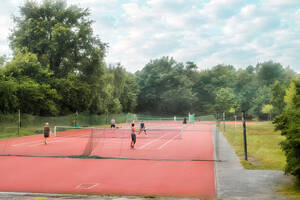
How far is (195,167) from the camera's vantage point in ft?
40.7

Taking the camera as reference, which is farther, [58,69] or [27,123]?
[58,69]

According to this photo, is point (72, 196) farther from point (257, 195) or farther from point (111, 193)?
point (257, 195)

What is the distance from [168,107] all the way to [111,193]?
238 feet

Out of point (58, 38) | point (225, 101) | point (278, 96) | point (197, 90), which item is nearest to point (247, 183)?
point (58, 38)

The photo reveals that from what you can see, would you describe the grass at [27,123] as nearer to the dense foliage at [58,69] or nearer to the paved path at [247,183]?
the dense foliage at [58,69]

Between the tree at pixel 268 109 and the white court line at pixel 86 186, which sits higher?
the tree at pixel 268 109

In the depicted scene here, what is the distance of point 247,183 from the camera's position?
30.0 feet

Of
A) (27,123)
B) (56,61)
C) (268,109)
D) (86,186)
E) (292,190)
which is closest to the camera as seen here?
(292,190)

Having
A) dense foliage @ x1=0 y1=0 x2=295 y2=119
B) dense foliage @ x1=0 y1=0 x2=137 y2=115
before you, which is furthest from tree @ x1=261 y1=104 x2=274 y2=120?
dense foliage @ x1=0 y1=0 x2=137 y2=115

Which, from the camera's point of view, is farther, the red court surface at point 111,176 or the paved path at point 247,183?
the red court surface at point 111,176

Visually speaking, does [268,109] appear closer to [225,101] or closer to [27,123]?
[225,101]

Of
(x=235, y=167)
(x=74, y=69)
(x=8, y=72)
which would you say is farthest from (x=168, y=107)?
(x=235, y=167)

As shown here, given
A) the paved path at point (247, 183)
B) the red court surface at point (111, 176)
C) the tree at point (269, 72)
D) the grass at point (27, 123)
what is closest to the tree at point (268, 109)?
the tree at point (269, 72)

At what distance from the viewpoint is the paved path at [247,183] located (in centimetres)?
778
